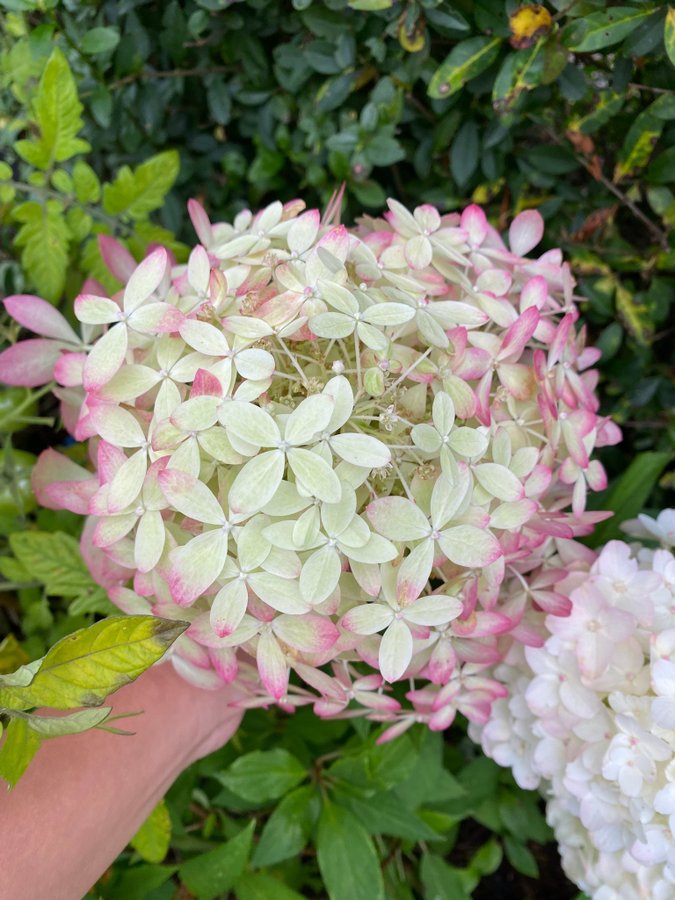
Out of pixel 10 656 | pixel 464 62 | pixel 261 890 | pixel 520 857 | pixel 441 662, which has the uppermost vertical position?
pixel 464 62

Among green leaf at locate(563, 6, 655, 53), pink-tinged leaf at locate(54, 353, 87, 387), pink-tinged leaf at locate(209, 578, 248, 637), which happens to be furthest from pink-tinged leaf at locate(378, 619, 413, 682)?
green leaf at locate(563, 6, 655, 53)

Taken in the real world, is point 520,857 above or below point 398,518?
below

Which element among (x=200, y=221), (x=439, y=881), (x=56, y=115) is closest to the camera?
(x=200, y=221)

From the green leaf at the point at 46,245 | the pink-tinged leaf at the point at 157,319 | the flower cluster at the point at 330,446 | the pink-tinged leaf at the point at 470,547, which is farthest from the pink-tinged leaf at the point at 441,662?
the green leaf at the point at 46,245

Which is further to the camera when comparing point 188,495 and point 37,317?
point 37,317

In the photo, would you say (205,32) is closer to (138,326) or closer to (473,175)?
(473,175)

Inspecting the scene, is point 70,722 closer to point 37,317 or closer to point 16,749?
point 16,749

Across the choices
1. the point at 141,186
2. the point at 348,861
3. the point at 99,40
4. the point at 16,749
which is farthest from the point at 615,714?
the point at 99,40
